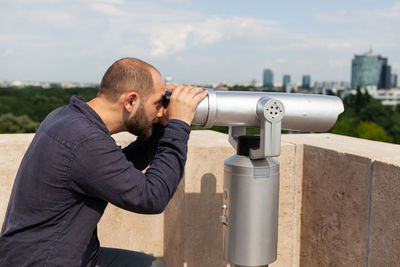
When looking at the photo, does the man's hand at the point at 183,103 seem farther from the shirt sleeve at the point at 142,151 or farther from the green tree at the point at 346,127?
the green tree at the point at 346,127

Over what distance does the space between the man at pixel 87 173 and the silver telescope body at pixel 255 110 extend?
5.9 inches

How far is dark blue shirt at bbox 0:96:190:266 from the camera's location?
1643 mm

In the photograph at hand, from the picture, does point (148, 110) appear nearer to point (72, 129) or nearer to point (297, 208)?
point (72, 129)

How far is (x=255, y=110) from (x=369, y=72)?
16601cm

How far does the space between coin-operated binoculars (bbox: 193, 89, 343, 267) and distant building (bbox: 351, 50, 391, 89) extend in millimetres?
160636

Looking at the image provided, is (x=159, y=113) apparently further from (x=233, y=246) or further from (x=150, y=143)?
(x=233, y=246)

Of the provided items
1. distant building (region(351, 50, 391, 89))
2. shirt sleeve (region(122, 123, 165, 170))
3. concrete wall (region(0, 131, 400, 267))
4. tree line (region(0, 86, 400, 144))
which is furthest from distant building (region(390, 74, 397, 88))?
shirt sleeve (region(122, 123, 165, 170))

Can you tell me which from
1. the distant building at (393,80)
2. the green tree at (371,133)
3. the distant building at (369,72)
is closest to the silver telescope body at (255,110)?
the green tree at (371,133)

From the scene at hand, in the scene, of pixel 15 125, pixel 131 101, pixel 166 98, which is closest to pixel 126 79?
pixel 131 101

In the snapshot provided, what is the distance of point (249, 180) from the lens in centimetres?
207

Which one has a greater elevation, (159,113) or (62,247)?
(159,113)

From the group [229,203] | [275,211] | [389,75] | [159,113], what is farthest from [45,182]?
[389,75]

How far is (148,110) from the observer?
190cm

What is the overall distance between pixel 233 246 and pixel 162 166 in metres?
0.63
